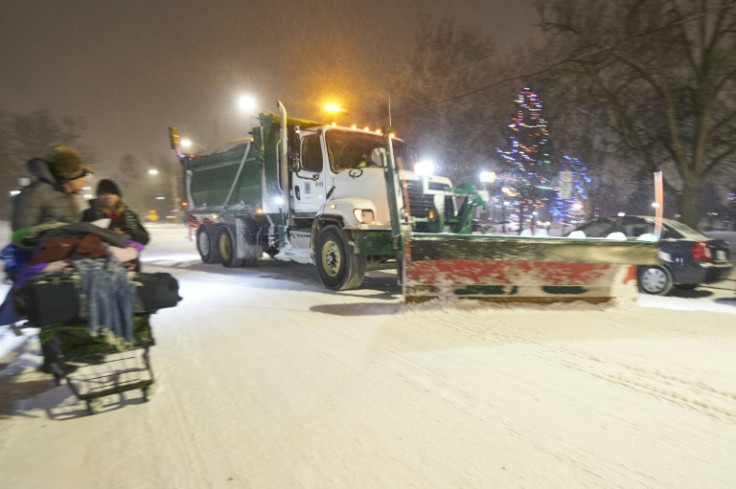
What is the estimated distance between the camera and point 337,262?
25.3 feet

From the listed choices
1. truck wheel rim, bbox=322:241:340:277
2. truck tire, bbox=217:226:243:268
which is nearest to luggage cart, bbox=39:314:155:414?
truck wheel rim, bbox=322:241:340:277

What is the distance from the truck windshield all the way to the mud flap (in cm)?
264

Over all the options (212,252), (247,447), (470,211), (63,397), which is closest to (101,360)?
(63,397)

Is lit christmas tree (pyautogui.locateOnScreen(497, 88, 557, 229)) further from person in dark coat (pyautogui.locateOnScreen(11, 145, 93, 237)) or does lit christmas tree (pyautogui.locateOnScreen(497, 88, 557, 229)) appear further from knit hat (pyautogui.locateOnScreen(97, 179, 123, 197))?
person in dark coat (pyautogui.locateOnScreen(11, 145, 93, 237))

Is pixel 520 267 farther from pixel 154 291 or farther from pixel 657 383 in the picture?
pixel 154 291

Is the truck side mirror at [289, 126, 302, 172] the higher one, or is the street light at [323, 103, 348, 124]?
the street light at [323, 103, 348, 124]

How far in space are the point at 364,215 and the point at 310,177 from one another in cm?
186

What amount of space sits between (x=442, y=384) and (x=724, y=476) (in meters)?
1.84

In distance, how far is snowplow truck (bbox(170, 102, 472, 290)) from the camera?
7207 mm

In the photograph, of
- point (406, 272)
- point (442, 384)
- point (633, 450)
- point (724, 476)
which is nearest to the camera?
point (724, 476)

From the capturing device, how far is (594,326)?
5277 millimetres

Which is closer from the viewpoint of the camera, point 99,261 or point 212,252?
point 99,261

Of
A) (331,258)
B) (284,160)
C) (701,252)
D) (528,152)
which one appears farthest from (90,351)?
(528,152)

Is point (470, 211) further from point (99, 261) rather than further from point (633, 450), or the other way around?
point (99, 261)
